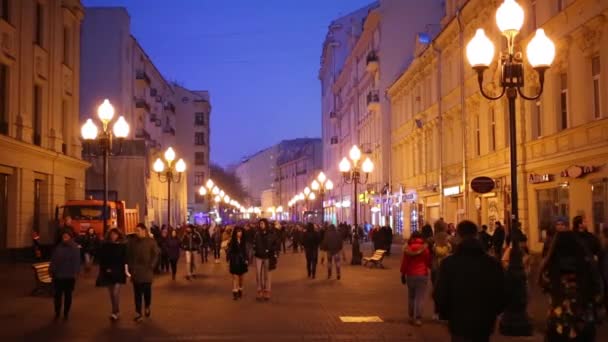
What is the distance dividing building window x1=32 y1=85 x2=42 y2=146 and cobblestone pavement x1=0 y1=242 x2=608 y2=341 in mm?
10649

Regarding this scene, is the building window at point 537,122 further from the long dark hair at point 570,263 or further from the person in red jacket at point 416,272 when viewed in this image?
the long dark hair at point 570,263

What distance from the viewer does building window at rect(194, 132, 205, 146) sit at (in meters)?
109

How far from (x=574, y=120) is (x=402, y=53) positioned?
105ft

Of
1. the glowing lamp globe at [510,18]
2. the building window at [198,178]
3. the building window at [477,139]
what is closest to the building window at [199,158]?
the building window at [198,178]

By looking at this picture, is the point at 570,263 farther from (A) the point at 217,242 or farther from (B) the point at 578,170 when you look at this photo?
(A) the point at 217,242

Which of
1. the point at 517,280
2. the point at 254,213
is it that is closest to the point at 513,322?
the point at 517,280

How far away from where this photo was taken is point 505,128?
31484 mm

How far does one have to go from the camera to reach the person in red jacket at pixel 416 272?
13.5m

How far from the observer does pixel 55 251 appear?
14227mm

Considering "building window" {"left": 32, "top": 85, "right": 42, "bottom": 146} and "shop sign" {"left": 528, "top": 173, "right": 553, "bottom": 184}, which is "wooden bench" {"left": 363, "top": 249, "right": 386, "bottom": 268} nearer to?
"shop sign" {"left": 528, "top": 173, "right": 553, "bottom": 184}

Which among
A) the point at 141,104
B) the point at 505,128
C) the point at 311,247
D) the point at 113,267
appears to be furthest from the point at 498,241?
the point at 141,104

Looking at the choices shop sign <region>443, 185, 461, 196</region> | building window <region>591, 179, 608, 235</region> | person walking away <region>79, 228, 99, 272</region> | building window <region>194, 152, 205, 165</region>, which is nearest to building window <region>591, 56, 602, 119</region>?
building window <region>591, 179, 608, 235</region>

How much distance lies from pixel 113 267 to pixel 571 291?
337 inches

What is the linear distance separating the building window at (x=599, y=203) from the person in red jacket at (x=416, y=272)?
404 inches
